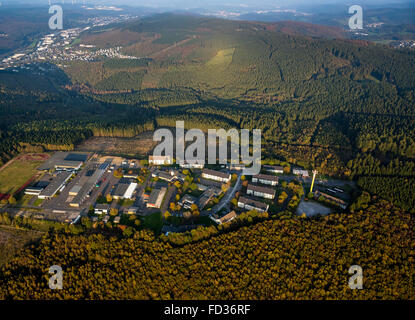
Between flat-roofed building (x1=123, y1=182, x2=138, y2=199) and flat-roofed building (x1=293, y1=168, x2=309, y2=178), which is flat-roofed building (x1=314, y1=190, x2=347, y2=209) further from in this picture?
flat-roofed building (x1=123, y1=182, x2=138, y2=199)

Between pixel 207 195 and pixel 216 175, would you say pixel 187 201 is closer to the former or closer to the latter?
pixel 207 195

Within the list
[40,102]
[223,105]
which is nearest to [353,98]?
[223,105]

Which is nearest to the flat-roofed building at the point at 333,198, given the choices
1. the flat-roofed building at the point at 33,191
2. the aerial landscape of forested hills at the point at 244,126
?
the aerial landscape of forested hills at the point at 244,126

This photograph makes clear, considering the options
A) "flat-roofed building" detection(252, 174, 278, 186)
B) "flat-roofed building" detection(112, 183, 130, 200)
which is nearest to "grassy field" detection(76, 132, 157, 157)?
"flat-roofed building" detection(112, 183, 130, 200)

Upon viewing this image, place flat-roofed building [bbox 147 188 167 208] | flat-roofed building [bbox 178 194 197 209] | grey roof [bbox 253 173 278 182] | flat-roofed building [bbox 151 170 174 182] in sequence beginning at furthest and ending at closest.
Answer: flat-roofed building [bbox 151 170 174 182] → grey roof [bbox 253 173 278 182] → flat-roofed building [bbox 178 194 197 209] → flat-roofed building [bbox 147 188 167 208]

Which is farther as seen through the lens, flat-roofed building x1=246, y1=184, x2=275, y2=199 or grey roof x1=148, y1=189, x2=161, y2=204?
flat-roofed building x1=246, y1=184, x2=275, y2=199

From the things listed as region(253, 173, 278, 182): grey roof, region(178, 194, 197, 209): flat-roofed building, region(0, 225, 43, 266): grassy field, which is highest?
region(253, 173, 278, 182): grey roof
